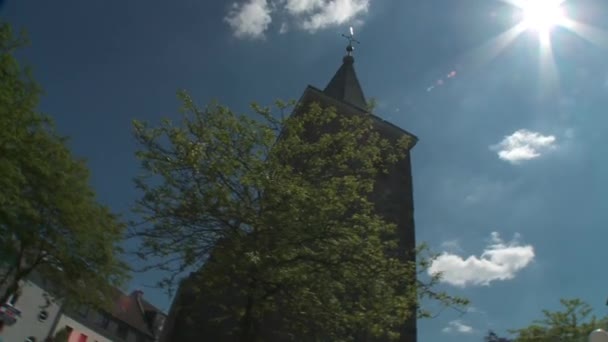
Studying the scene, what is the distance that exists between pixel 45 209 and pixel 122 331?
33.6 meters

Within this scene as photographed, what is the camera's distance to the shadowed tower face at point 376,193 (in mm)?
14695

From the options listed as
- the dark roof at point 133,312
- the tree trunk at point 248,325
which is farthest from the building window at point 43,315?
the tree trunk at point 248,325

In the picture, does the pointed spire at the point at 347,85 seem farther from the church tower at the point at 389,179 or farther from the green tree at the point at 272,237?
the green tree at the point at 272,237

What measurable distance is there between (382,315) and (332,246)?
74.8 inches

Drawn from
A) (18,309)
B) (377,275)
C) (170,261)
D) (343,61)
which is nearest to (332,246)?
(377,275)

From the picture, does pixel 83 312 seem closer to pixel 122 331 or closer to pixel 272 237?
pixel 122 331

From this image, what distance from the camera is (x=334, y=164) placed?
39.5ft

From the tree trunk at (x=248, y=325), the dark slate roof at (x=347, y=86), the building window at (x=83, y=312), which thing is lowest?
the tree trunk at (x=248, y=325)

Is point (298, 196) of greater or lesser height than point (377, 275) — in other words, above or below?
above

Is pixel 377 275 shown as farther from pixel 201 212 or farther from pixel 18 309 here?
pixel 18 309

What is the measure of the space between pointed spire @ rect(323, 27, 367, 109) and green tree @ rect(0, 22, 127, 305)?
13.4m

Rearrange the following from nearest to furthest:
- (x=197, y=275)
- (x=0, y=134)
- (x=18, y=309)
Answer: (x=197, y=275), (x=0, y=134), (x=18, y=309)

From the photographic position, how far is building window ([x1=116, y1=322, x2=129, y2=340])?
46447 millimetres

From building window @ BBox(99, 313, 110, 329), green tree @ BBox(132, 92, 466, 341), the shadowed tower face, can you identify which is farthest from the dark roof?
green tree @ BBox(132, 92, 466, 341)
